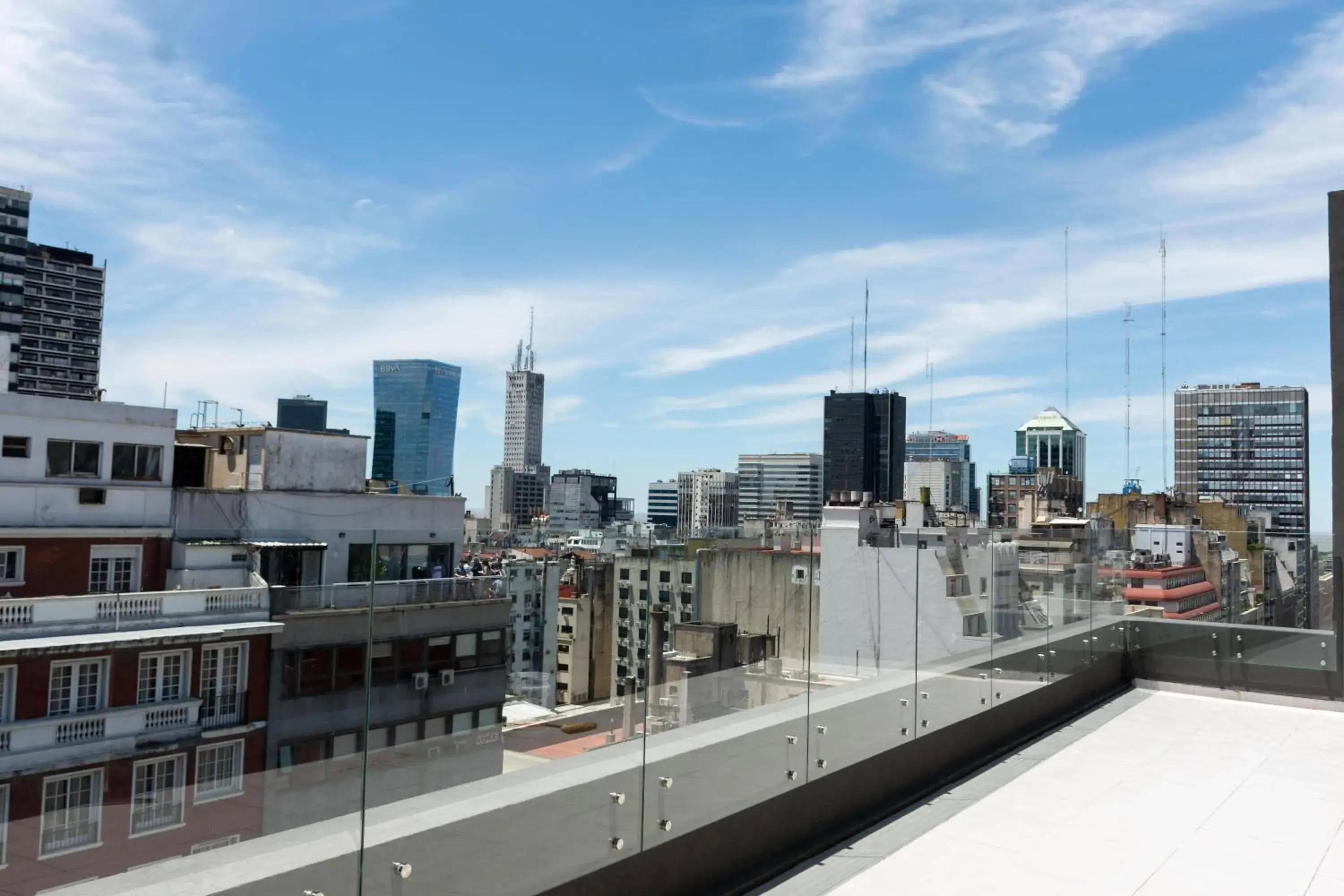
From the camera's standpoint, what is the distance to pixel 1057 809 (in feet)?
15.2

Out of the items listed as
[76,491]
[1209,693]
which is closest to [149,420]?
[76,491]

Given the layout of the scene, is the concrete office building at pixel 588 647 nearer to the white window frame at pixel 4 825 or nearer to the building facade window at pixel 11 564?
the white window frame at pixel 4 825

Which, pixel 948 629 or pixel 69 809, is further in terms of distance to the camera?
pixel 948 629

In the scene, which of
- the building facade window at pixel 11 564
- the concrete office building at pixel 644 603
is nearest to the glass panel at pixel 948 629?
the concrete office building at pixel 644 603

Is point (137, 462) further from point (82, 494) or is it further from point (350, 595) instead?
point (350, 595)

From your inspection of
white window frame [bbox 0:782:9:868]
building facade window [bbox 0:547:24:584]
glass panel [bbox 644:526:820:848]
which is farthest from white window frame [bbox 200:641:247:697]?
building facade window [bbox 0:547:24:584]

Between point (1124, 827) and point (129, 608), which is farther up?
point (129, 608)

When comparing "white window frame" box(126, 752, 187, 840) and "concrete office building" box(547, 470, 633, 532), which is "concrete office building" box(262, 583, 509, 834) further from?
"concrete office building" box(547, 470, 633, 532)

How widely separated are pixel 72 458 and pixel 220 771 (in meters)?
7.49

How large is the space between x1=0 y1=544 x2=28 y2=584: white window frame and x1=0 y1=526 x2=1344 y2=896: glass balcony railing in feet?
4.41

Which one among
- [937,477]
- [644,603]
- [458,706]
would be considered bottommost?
[458,706]

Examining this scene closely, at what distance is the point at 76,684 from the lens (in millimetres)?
2303

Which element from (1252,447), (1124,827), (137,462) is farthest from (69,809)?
(1252,447)

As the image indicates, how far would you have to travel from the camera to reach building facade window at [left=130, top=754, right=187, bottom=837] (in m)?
2.05
